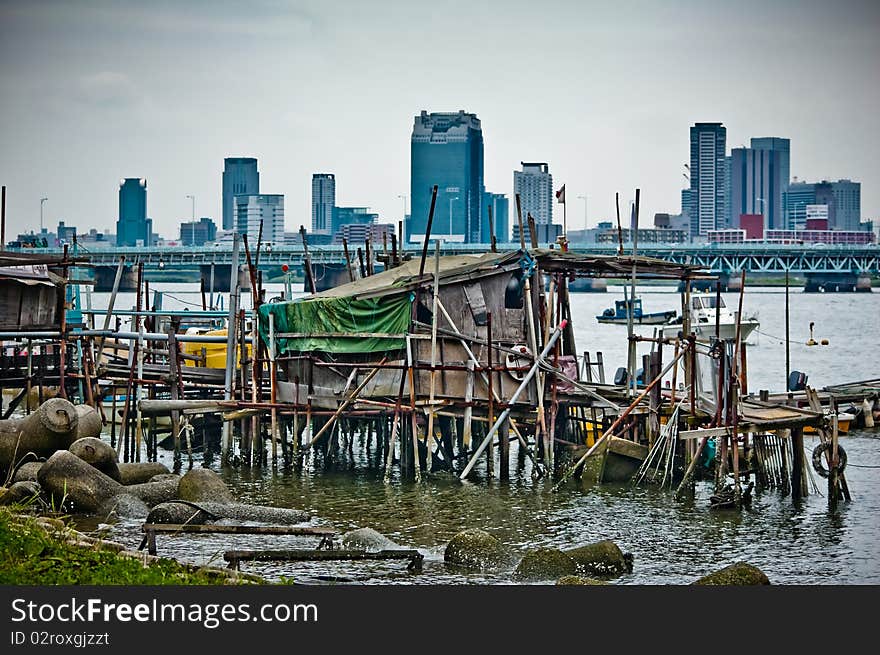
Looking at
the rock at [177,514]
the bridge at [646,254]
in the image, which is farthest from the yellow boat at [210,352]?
the bridge at [646,254]

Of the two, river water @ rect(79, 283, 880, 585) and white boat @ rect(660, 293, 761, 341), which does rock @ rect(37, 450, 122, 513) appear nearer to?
river water @ rect(79, 283, 880, 585)

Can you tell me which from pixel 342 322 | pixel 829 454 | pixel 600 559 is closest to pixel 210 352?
pixel 342 322

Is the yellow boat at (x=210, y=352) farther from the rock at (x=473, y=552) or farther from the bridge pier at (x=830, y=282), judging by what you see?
the bridge pier at (x=830, y=282)

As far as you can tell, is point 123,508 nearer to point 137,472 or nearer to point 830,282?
point 137,472

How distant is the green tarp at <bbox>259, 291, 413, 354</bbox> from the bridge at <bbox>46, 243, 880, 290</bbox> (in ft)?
199

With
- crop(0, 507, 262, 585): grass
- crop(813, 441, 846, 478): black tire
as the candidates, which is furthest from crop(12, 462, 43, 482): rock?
crop(813, 441, 846, 478): black tire

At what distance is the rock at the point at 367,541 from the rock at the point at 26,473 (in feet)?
23.0

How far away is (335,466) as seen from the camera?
99.6 ft

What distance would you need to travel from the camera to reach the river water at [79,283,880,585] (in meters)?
19.7

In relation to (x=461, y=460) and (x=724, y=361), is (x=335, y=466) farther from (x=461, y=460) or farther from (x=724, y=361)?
(x=724, y=361)

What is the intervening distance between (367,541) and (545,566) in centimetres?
337

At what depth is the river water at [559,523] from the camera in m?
19.7

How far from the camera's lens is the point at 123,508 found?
2291cm

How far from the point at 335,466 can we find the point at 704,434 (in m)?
9.89
